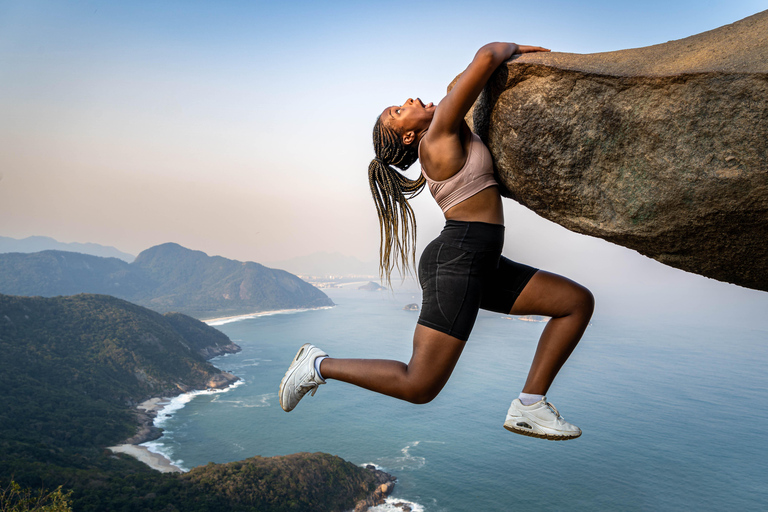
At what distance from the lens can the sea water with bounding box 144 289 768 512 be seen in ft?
108

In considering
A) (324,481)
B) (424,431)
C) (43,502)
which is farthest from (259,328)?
(43,502)

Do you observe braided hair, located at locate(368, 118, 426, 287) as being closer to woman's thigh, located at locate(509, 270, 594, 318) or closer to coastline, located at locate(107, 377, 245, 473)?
woman's thigh, located at locate(509, 270, 594, 318)

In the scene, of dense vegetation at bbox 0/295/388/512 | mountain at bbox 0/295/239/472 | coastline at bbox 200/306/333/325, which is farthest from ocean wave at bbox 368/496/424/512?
coastline at bbox 200/306/333/325

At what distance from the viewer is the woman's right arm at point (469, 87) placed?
6.38 feet

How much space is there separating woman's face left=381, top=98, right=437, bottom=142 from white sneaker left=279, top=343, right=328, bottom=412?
1241 mm

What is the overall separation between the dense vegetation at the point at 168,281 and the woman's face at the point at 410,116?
334 feet

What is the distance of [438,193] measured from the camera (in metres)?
2.20

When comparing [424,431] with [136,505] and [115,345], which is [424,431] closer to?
[136,505]

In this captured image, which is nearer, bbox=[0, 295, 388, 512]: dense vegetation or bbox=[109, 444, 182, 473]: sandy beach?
bbox=[0, 295, 388, 512]: dense vegetation

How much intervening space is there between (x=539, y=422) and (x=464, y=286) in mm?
751

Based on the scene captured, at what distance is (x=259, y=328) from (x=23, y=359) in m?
40.8

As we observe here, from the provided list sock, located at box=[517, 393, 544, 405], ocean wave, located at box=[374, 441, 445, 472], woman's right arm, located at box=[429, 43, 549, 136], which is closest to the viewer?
woman's right arm, located at box=[429, 43, 549, 136]

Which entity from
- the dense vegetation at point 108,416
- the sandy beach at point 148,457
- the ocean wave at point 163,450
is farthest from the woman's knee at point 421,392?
the ocean wave at point 163,450

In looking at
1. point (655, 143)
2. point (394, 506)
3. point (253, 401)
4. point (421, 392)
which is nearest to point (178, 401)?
point (253, 401)
